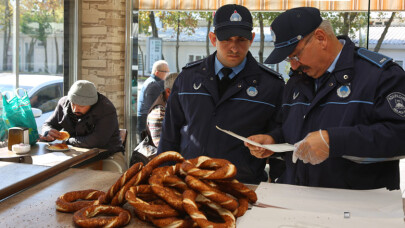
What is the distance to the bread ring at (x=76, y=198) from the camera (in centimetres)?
156

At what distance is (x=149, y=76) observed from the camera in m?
6.74

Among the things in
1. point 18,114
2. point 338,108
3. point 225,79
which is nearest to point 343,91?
point 338,108

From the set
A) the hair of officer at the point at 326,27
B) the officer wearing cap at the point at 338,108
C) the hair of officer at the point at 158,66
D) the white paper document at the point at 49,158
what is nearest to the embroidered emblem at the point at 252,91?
the officer wearing cap at the point at 338,108

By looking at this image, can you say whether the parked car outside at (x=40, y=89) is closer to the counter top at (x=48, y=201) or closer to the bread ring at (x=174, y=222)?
the counter top at (x=48, y=201)

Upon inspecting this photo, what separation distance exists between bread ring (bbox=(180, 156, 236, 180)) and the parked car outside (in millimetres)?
3981

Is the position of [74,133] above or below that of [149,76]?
below

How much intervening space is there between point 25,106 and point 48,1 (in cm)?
224

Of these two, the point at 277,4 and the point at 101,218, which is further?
the point at 277,4

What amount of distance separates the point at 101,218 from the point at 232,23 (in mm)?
1473

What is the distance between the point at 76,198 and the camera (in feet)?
5.45

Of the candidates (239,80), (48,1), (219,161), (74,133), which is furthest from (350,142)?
(48,1)

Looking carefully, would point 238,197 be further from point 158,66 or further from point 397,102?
point 158,66

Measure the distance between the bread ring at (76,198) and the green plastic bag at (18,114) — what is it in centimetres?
260

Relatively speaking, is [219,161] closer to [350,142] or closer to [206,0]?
[350,142]
